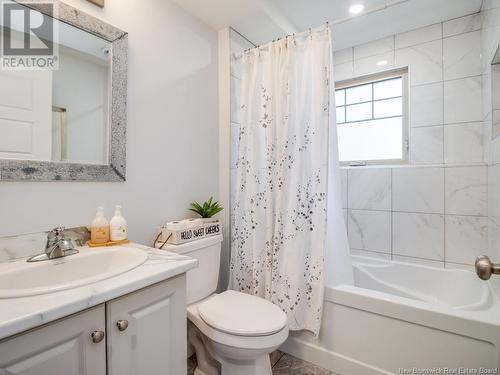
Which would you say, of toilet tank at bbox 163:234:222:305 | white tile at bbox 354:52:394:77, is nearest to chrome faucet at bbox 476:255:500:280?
toilet tank at bbox 163:234:222:305

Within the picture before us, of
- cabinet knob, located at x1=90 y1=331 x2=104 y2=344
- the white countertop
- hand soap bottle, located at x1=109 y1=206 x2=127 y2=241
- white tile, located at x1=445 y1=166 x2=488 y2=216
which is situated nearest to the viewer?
the white countertop

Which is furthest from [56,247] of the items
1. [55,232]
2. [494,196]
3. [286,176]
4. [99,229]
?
[494,196]

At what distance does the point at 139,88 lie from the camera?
1.46 meters

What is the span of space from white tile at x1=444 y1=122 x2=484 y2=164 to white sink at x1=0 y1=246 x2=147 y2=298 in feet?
7.48

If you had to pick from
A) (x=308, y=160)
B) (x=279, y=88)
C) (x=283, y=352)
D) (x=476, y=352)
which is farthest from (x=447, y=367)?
(x=279, y=88)

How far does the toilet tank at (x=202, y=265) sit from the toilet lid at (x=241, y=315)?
0.23 ft

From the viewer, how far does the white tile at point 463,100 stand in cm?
191

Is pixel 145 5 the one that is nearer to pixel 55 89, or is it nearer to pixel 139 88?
pixel 139 88

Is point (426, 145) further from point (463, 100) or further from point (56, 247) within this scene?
point (56, 247)

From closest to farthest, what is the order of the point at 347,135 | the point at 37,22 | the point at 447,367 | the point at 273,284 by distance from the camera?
the point at 37,22
the point at 447,367
the point at 273,284
the point at 347,135

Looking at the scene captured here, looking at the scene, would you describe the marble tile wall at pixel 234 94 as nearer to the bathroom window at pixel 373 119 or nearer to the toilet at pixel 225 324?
the toilet at pixel 225 324

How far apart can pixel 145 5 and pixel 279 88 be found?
3.04ft

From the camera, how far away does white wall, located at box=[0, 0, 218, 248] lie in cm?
112

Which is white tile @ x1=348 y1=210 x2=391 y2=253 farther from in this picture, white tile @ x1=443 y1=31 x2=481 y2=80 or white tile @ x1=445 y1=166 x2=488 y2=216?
white tile @ x1=443 y1=31 x2=481 y2=80
